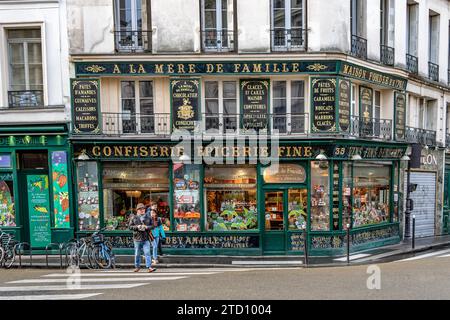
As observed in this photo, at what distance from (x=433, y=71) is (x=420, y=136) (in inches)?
121

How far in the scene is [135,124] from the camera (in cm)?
1223

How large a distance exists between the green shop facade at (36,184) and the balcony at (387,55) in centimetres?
1113

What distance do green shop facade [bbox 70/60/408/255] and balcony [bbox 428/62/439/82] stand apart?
5.94 meters

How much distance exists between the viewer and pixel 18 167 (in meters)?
12.4

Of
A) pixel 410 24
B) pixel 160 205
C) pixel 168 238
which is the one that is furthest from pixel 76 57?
pixel 410 24

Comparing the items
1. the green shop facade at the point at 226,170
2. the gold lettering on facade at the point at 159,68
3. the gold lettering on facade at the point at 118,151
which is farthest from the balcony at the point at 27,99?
the gold lettering on facade at the point at 159,68

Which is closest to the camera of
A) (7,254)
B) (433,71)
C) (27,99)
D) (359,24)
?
(7,254)

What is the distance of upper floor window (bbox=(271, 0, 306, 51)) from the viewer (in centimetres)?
1192

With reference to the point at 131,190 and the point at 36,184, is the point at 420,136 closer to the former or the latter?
the point at 131,190

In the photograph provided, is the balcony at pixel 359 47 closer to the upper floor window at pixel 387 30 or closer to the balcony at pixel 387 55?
the balcony at pixel 387 55

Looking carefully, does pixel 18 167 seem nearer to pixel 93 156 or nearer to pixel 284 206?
pixel 93 156

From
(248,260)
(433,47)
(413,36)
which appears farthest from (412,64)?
(248,260)

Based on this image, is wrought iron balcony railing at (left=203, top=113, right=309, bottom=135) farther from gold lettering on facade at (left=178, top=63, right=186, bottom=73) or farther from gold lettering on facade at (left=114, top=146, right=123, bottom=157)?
gold lettering on facade at (left=114, top=146, right=123, bottom=157)

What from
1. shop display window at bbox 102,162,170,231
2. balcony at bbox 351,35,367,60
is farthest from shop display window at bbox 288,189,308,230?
balcony at bbox 351,35,367,60
